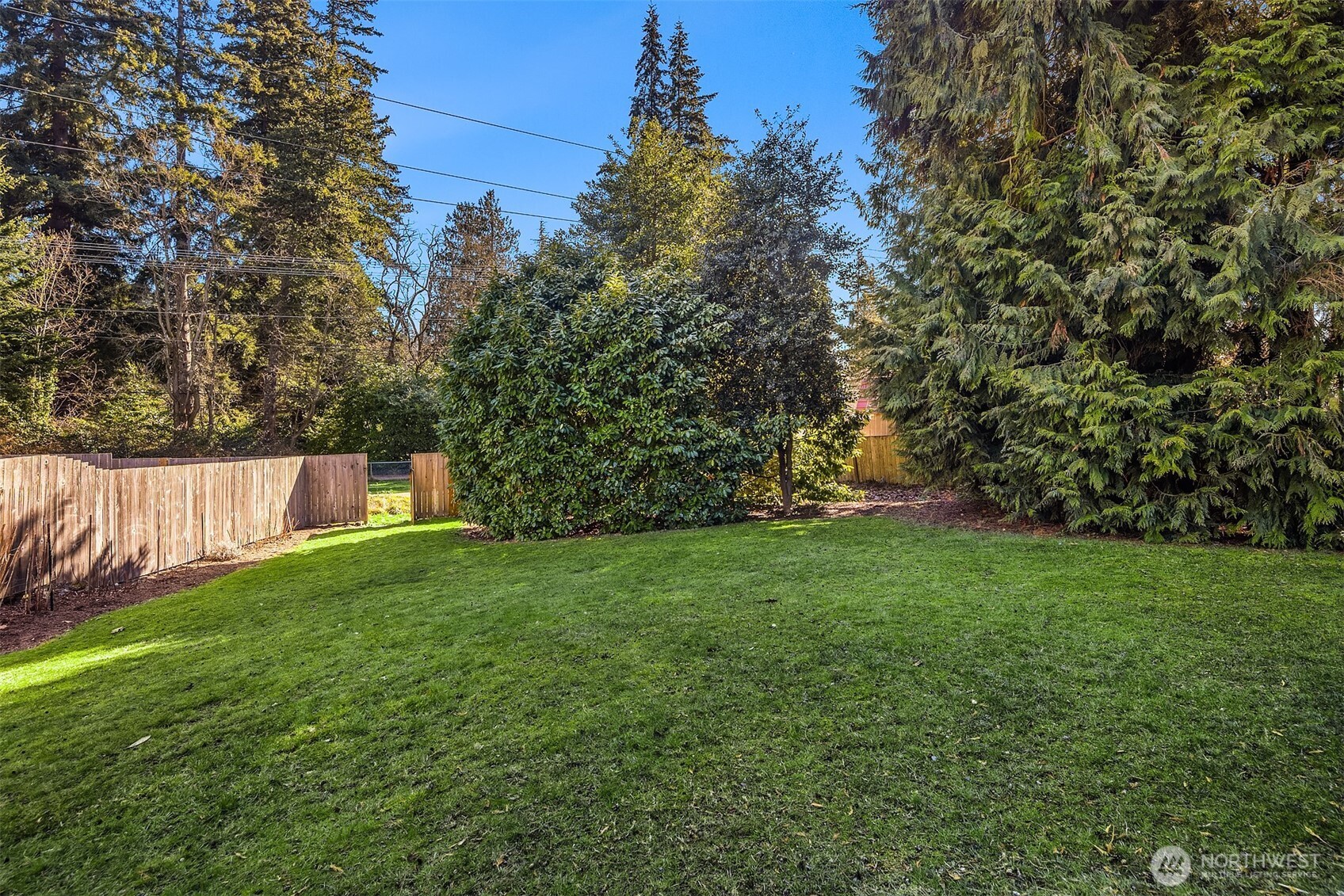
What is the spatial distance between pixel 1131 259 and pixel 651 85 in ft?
68.6

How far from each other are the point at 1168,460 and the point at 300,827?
7282 millimetres

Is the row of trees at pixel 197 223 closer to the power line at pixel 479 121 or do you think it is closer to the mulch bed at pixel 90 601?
the power line at pixel 479 121

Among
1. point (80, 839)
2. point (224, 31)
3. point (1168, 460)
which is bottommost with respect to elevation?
point (80, 839)

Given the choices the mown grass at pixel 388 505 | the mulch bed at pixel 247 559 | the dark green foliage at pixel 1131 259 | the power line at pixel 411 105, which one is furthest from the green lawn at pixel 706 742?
the power line at pixel 411 105

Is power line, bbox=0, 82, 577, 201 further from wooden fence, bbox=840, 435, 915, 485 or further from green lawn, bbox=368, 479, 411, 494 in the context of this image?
wooden fence, bbox=840, 435, 915, 485

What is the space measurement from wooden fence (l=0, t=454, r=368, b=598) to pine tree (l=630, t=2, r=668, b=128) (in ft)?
61.1

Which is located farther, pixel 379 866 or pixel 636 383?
pixel 636 383

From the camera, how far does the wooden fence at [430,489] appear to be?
11383 mm

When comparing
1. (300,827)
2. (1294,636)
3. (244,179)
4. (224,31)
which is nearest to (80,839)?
(300,827)

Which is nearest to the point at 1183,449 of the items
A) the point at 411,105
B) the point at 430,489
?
the point at 430,489

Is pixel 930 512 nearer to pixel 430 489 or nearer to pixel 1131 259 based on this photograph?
pixel 1131 259

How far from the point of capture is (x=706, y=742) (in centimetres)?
234

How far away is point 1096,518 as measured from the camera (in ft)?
19.9

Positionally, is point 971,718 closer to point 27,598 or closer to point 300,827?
point 300,827
